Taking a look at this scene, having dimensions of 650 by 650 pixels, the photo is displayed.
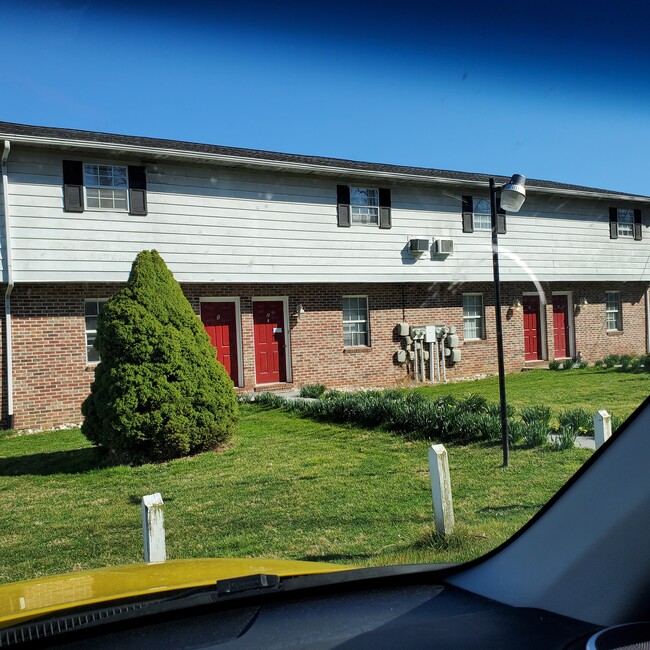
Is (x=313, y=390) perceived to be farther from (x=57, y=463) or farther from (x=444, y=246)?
(x=57, y=463)

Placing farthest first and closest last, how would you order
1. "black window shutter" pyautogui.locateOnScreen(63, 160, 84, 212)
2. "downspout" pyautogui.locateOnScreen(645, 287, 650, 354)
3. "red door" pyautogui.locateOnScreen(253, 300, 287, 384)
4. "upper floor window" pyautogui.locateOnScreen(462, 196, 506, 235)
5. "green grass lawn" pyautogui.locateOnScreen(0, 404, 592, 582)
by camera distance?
"black window shutter" pyautogui.locateOnScreen(63, 160, 84, 212)
"red door" pyautogui.locateOnScreen(253, 300, 287, 384)
"green grass lawn" pyautogui.locateOnScreen(0, 404, 592, 582)
"upper floor window" pyautogui.locateOnScreen(462, 196, 506, 235)
"downspout" pyautogui.locateOnScreen(645, 287, 650, 354)

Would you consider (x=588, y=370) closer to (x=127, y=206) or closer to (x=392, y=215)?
(x=392, y=215)

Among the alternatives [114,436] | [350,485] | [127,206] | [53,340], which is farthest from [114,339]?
[350,485]

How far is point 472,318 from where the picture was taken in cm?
241

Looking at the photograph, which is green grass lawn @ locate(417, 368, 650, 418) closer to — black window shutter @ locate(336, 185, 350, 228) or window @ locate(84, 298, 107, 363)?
black window shutter @ locate(336, 185, 350, 228)

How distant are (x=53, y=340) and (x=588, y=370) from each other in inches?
215

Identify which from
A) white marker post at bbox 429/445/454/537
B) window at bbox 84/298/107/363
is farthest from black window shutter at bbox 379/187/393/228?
window at bbox 84/298/107/363

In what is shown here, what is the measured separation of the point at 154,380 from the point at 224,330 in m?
0.90

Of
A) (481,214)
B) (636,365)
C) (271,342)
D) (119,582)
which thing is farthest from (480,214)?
(271,342)

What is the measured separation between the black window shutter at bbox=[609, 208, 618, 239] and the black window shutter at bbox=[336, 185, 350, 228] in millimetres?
1814

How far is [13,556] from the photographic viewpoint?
3.71 metres

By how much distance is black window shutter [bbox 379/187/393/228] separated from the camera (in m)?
2.70

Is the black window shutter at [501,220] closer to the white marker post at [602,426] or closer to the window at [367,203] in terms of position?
the white marker post at [602,426]

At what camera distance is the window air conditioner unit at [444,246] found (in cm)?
224
